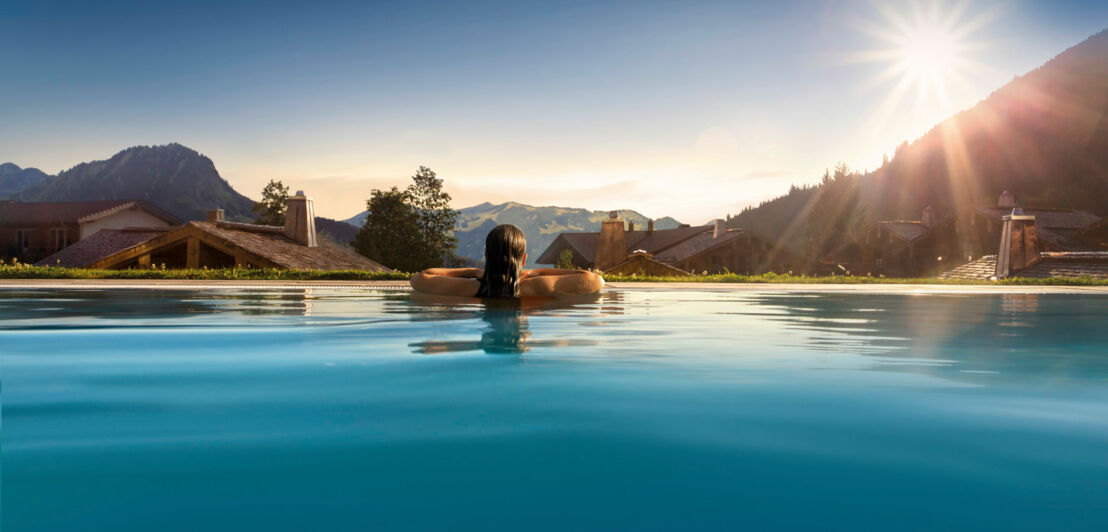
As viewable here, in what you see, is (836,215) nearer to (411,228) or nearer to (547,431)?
(411,228)

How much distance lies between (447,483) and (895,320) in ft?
32.5

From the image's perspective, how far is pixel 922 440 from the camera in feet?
12.5

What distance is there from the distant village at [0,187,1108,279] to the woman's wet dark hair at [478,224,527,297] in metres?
16.7

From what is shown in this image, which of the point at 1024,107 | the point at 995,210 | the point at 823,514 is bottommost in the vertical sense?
the point at 823,514

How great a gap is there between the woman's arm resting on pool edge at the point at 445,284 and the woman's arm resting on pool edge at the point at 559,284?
993 millimetres

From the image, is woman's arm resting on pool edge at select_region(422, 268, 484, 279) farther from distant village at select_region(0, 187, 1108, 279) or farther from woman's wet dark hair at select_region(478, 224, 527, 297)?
distant village at select_region(0, 187, 1108, 279)

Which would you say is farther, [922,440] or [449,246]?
[449,246]

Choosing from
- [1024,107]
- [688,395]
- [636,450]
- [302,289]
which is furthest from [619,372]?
[1024,107]

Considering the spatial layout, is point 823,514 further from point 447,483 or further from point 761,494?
point 447,483

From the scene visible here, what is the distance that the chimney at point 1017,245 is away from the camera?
1211 inches

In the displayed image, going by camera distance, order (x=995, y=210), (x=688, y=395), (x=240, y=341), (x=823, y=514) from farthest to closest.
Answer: (x=995, y=210) → (x=240, y=341) → (x=688, y=395) → (x=823, y=514)

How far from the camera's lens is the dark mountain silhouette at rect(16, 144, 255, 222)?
173500 mm

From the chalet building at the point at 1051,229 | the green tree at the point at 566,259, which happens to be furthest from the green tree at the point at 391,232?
the chalet building at the point at 1051,229

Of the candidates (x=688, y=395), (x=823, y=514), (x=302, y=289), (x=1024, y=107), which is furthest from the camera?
(x=1024, y=107)
